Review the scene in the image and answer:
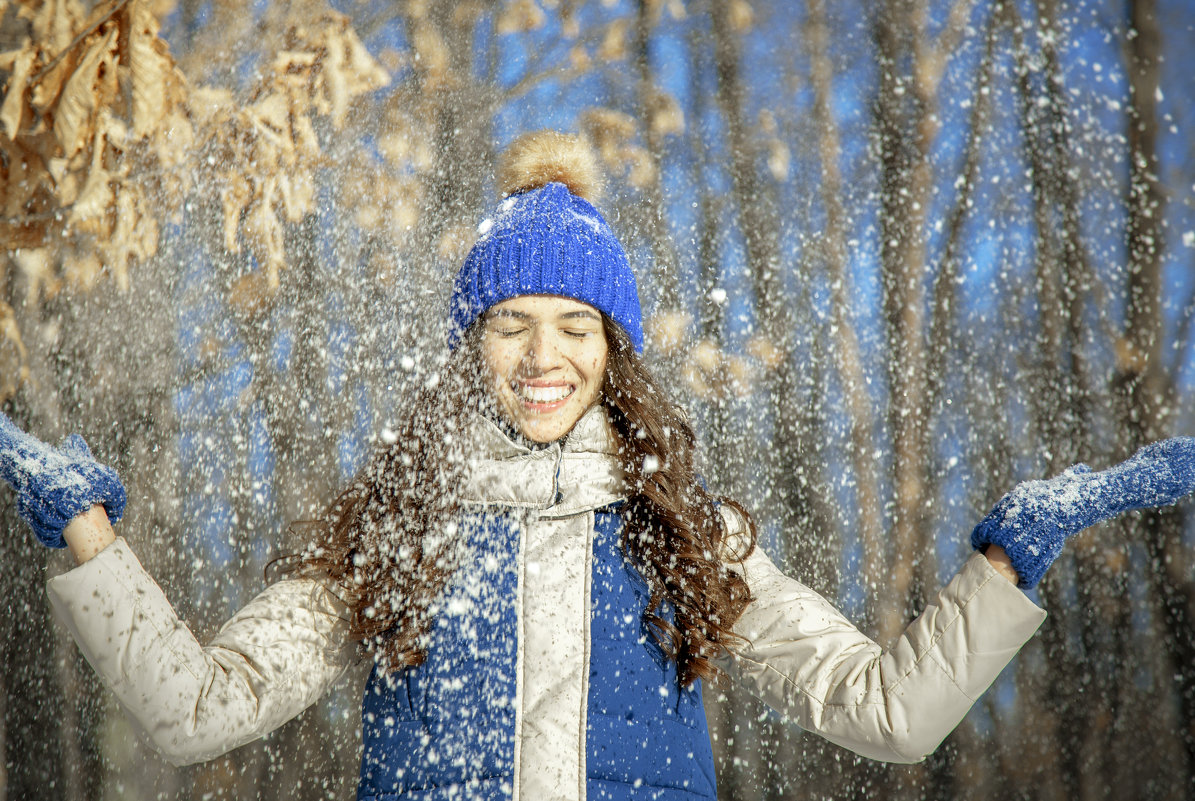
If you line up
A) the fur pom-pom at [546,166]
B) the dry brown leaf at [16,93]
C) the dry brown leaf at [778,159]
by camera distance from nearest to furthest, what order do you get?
the fur pom-pom at [546,166] → the dry brown leaf at [16,93] → the dry brown leaf at [778,159]

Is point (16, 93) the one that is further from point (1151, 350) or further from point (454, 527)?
point (1151, 350)

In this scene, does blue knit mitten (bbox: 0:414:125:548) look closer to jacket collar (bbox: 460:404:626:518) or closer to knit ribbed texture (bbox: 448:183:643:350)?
jacket collar (bbox: 460:404:626:518)

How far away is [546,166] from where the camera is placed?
88.8 inches

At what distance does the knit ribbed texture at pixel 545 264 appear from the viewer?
1.95 m

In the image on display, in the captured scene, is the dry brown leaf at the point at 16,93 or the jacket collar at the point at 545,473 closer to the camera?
the jacket collar at the point at 545,473

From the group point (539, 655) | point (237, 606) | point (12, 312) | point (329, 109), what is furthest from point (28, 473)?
point (329, 109)

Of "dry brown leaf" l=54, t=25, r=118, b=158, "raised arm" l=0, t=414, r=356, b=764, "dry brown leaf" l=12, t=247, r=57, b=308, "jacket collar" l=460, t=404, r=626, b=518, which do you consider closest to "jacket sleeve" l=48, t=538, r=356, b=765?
"raised arm" l=0, t=414, r=356, b=764

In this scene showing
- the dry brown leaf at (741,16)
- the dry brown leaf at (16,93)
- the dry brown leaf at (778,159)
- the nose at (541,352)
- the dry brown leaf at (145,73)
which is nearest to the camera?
the nose at (541,352)

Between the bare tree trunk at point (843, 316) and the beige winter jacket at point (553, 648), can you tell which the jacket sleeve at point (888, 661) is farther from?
the bare tree trunk at point (843, 316)

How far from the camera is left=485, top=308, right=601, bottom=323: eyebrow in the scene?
195 cm

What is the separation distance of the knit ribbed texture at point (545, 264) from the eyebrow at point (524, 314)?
0.02 meters

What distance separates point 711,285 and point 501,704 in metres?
2.52

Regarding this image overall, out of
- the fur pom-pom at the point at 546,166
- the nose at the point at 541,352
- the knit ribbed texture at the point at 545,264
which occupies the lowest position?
the nose at the point at 541,352

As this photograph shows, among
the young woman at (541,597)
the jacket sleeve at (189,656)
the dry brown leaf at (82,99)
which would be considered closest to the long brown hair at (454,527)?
the young woman at (541,597)
